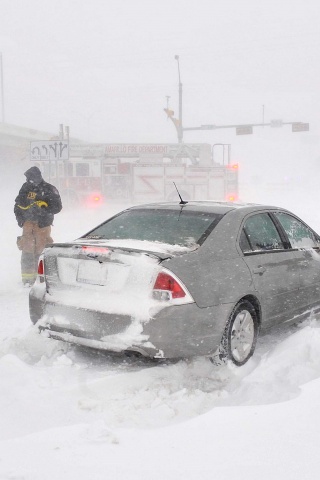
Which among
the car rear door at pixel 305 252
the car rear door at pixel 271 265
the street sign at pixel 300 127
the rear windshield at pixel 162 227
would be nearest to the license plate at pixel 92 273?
→ the rear windshield at pixel 162 227

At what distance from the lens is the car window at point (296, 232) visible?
5.34 m

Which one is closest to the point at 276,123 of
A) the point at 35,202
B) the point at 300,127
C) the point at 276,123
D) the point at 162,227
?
the point at 276,123

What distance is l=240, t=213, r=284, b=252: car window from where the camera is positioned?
466 centimetres

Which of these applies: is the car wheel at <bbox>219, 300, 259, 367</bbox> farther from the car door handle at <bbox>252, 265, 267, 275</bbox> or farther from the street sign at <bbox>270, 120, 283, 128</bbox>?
the street sign at <bbox>270, 120, 283, 128</bbox>

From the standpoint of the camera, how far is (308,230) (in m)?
5.76

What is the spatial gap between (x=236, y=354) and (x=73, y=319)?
1.36 metres

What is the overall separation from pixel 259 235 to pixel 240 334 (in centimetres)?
99

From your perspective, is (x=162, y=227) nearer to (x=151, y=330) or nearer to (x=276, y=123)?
(x=151, y=330)

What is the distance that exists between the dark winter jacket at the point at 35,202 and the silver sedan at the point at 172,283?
3.13m

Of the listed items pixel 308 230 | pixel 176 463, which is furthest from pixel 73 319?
pixel 308 230

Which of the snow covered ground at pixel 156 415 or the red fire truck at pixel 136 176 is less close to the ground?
the red fire truck at pixel 136 176

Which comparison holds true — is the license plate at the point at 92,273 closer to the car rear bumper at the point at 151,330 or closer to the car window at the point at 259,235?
the car rear bumper at the point at 151,330

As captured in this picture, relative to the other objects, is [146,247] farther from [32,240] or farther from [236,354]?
[32,240]

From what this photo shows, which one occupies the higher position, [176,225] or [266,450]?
[176,225]
